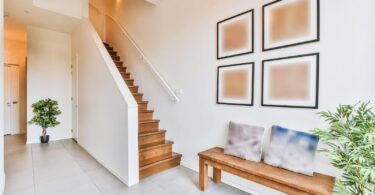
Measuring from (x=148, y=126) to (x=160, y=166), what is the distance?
776 mm

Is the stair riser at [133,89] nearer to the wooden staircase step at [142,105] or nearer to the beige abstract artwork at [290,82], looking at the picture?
the wooden staircase step at [142,105]

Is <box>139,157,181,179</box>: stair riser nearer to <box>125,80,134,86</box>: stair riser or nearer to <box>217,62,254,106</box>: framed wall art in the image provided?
<box>217,62,254,106</box>: framed wall art

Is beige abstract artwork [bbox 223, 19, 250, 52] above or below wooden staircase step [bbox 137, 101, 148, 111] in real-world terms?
above

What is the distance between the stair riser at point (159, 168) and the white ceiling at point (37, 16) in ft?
12.0

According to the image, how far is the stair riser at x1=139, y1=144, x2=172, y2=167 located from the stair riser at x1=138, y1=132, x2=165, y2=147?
20 cm


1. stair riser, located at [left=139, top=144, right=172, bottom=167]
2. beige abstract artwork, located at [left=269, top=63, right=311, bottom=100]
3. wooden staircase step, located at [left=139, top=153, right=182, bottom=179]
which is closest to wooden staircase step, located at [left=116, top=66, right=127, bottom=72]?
stair riser, located at [left=139, top=144, right=172, bottom=167]

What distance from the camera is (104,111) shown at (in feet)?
10.2

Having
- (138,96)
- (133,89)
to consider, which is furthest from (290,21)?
(133,89)

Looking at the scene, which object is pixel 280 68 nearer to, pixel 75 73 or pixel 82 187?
pixel 82 187

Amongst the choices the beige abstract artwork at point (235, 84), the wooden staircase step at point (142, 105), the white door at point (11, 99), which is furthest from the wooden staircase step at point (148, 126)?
the white door at point (11, 99)

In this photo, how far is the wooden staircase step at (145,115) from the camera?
11.7ft

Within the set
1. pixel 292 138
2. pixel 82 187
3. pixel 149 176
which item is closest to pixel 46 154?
pixel 82 187

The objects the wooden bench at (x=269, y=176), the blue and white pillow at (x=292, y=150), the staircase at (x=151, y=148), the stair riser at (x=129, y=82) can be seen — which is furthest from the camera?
the stair riser at (x=129, y=82)

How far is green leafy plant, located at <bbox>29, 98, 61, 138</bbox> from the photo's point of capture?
445 cm
